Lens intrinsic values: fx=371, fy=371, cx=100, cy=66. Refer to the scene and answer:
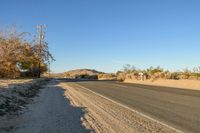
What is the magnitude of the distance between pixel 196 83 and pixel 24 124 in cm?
3564

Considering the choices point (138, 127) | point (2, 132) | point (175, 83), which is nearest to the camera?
point (2, 132)

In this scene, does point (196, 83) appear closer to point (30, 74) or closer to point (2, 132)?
point (2, 132)

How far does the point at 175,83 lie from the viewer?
49.8 meters

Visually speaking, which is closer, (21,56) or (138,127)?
(138,127)

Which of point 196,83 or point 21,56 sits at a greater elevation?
point 21,56

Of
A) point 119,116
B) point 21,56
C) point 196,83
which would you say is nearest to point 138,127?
point 119,116

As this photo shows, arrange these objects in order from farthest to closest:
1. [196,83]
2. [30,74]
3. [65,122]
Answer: [30,74]
[196,83]
[65,122]

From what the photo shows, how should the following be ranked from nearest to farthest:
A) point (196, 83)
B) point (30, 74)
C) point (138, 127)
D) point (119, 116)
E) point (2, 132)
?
point (2, 132)
point (138, 127)
point (119, 116)
point (196, 83)
point (30, 74)

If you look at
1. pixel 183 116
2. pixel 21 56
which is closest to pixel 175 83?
pixel 21 56

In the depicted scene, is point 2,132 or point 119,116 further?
point 119,116

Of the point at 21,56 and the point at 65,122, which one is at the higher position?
the point at 21,56

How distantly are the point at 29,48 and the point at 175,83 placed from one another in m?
23.4

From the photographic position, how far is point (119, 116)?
14.0 m

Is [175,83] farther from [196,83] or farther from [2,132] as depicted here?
[2,132]
